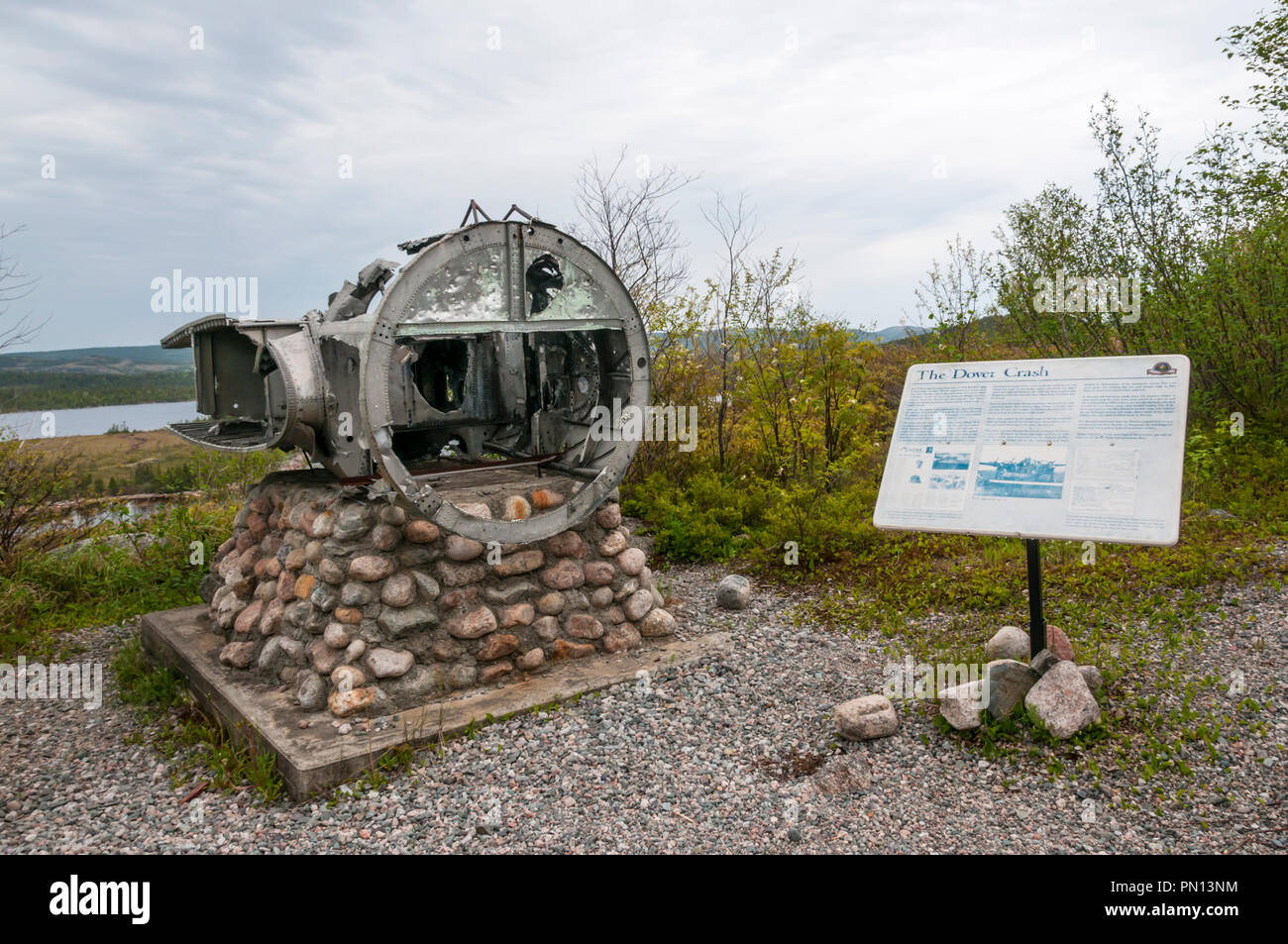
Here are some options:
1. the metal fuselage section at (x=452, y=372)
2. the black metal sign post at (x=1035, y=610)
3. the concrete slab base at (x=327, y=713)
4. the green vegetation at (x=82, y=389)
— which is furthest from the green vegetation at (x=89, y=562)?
the black metal sign post at (x=1035, y=610)

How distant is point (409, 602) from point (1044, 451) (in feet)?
11.3

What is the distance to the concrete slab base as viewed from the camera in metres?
4.00

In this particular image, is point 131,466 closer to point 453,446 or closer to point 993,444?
point 453,446

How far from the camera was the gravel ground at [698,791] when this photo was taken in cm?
340

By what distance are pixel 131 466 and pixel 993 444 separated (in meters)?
9.50

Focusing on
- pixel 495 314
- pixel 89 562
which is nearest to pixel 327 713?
pixel 495 314

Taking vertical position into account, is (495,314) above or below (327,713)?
above

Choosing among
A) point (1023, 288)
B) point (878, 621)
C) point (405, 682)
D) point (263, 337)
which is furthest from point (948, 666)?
point (1023, 288)

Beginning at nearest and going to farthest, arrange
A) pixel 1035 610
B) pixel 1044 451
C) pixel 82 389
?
1. pixel 1044 451
2. pixel 1035 610
3. pixel 82 389

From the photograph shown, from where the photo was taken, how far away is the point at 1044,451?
409cm

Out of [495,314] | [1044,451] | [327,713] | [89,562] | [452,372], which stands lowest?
[327,713]

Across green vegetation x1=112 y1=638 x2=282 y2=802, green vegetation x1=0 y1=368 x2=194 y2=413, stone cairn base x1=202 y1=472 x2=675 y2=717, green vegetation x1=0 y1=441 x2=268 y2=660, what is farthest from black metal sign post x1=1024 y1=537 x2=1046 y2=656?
green vegetation x1=0 y1=441 x2=268 y2=660

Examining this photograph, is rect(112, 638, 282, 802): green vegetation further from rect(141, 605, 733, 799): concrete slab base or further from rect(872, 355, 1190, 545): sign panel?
rect(872, 355, 1190, 545): sign panel

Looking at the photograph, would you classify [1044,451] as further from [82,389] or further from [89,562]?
[82,389]
